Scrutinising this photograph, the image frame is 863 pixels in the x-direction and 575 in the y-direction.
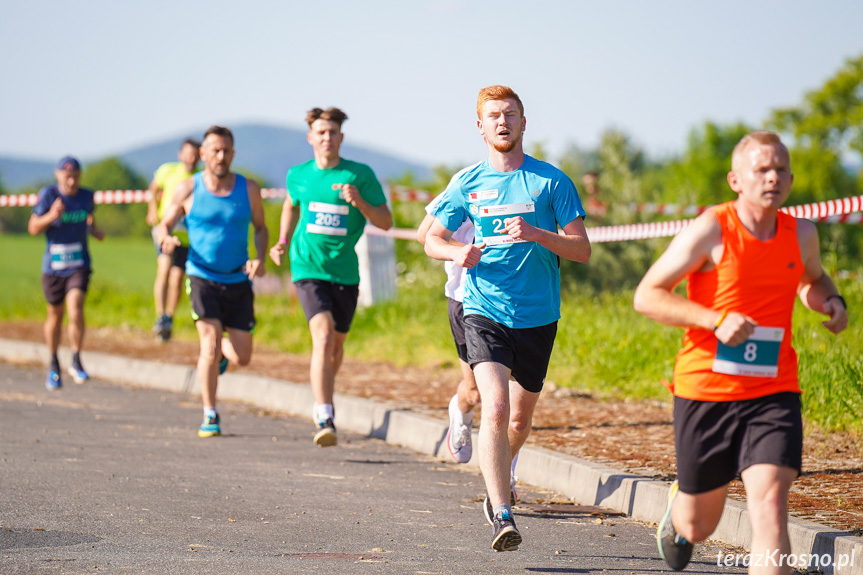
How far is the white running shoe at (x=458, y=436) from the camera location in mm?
7121

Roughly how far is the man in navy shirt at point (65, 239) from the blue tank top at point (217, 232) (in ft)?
9.85

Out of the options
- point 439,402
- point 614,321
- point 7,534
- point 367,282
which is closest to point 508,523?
point 7,534

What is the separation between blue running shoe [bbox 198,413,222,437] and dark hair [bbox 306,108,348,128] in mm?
2383

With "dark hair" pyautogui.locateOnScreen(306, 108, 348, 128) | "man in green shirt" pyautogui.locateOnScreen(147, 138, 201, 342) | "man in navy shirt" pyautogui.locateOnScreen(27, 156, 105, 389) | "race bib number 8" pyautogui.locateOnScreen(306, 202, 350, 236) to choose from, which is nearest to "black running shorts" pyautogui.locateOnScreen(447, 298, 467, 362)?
"race bib number 8" pyautogui.locateOnScreen(306, 202, 350, 236)

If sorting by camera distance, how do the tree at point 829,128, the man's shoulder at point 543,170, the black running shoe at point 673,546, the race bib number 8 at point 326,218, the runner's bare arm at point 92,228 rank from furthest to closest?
the tree at point 829,128
the runner's bare arm at point 92,228
the race bib number 8 at point 326,218
the man's shoulder at point 543,170
the black running shoe at point 673,546

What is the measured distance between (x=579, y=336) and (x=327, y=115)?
4.01 metres

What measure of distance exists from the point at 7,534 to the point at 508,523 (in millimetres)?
2251

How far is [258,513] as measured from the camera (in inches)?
239

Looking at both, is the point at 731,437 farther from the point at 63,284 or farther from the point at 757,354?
the point at 63,284

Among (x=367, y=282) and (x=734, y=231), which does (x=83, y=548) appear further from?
(x=367, y=282)

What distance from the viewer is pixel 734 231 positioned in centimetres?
414
